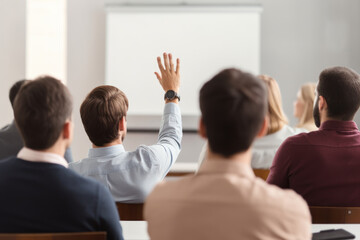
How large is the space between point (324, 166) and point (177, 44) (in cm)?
443

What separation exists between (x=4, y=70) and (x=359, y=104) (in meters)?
5.50

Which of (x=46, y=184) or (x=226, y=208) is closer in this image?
(x=226, y=208)

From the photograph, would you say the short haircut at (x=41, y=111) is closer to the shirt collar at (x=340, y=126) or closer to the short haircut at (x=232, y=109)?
the short haircut at (x=232, y=109)

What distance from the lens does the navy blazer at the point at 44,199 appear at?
1.29 metres

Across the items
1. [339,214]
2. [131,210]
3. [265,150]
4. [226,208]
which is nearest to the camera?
[226,208]

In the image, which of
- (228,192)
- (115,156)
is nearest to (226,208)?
(228,192)

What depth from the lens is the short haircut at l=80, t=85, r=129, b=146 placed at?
6.35 ft

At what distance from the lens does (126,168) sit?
190 centimetres

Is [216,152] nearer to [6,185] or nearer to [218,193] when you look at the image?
[218,193]

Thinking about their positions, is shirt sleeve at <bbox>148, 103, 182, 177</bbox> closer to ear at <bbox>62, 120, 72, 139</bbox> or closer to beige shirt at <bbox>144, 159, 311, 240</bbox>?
ear at <bbox>62, 120, 72, 139</bbox>

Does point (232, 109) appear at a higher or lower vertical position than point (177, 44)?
lower

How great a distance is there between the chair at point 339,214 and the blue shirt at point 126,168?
0.69 m

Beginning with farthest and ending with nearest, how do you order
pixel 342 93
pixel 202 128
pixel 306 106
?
pixel 306 106 → pixel 342 93 → pixel 202 128

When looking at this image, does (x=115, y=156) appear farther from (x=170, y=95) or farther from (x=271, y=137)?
(x=271, y=137)
